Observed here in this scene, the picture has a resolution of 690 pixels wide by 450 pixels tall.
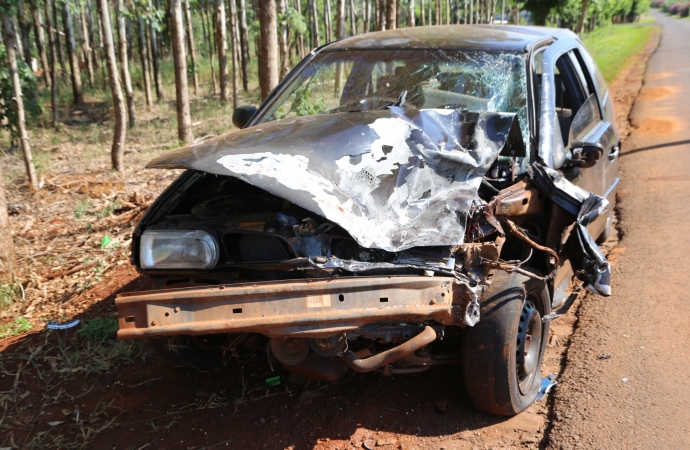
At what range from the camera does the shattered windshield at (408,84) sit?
384 centimetres

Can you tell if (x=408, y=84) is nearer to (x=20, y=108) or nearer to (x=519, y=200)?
(x=519, y=200)

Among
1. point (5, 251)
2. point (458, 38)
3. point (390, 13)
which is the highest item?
point (390, 13)

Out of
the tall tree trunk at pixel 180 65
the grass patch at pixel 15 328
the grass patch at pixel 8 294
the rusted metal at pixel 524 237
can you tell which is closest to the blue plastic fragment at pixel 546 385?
the rusted metal at pixel 524 237

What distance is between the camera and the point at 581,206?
3375 millimetres

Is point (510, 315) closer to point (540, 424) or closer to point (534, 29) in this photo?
point (540, 424)

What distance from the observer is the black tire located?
3.02 meters

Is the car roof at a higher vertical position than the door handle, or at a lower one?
higher

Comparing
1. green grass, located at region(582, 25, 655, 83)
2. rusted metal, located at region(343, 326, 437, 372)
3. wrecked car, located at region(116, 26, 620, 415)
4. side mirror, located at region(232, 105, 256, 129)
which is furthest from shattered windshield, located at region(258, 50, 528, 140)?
green grass, located at region(582, 25, 655, 83)

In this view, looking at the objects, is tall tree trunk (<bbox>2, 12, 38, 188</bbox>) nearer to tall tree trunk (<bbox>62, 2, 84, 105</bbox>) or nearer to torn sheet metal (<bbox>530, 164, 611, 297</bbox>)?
torn sheet metal (<bbox>530, 164, 611, 297</bbox>)

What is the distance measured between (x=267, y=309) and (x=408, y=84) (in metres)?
2.12

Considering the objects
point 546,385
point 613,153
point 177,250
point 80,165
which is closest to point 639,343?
point 546,385

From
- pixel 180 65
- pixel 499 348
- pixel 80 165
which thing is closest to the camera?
pixel 499 348

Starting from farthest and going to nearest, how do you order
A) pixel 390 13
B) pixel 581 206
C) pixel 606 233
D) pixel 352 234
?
pixel 390 13 → pixel 606 233 → pixel 581 206 → pixel 352 234

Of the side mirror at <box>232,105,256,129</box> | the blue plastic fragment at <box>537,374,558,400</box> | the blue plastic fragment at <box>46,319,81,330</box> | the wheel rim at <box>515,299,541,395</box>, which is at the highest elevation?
the side mirror at <box>232,105,256,129</box>
